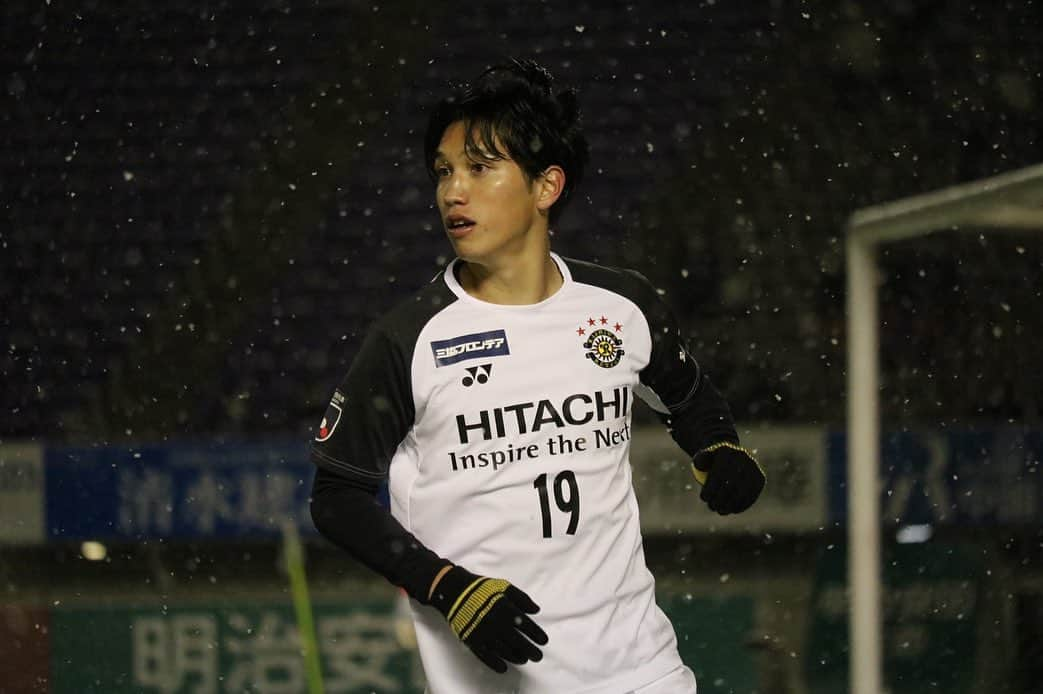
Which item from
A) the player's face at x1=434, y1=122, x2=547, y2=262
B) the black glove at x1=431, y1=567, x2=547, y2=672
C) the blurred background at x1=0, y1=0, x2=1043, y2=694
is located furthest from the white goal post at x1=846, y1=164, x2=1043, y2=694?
the black glove at x1=431, y1=567, x2=547, y2=672

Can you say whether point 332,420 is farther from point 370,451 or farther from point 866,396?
point 866,396

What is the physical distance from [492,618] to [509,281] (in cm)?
44

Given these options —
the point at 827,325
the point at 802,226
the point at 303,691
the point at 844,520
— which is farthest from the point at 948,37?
the point at 303,691

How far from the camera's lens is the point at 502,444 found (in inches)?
68.5

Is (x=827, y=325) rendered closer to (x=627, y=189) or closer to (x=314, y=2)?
(x=627, y=189)

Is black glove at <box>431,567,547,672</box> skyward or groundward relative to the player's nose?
groundward

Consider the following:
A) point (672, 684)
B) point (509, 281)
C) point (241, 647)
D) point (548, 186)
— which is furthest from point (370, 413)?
point (241, 647)

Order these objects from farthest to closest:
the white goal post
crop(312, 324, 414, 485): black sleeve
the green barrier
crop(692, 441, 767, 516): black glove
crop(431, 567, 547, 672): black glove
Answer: the green barrier → the white goal post → crop(692, 441, 767, 516): black glove → crop(312, 324, 414, 485): black sleeve → crop(431, 567, 547, 672): black glove

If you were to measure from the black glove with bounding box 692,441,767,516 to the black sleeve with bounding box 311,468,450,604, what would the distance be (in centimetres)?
38

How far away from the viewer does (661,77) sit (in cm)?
648

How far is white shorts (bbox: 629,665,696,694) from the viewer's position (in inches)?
70.2

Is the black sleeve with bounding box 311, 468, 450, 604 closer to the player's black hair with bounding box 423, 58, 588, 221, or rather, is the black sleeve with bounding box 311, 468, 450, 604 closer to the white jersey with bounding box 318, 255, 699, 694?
the white jersey with bounding box 318, 255, 699, 694

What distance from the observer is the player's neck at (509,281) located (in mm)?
1813

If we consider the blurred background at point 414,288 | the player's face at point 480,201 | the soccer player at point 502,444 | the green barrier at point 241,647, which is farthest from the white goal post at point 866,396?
the player's face at point 480,201
